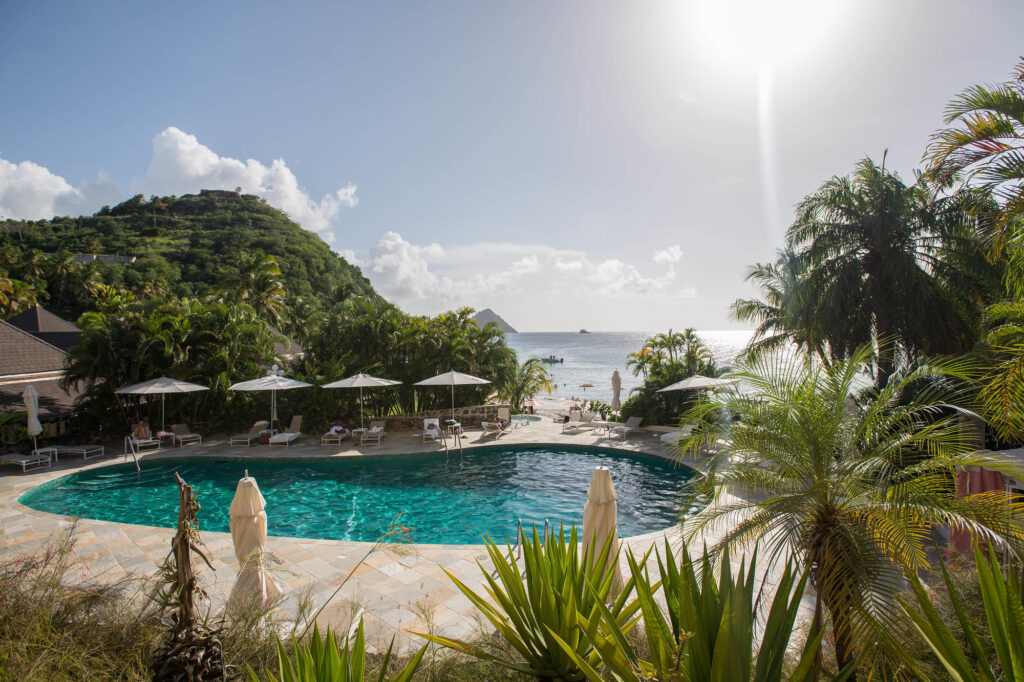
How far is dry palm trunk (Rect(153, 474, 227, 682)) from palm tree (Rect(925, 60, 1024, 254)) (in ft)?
27.5

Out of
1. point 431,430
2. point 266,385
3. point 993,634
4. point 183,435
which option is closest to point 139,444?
point 183,435

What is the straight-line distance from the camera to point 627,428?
1592 centimetres

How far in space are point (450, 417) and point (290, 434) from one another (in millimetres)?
5449

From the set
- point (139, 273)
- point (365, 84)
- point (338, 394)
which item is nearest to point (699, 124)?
point (365, 84)

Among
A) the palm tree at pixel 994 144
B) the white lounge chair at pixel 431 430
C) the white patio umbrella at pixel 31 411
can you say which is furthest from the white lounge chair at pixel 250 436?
the palm tree at pixel 994 144

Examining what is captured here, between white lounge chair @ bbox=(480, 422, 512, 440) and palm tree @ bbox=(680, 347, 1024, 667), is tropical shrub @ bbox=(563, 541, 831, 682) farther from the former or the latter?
white lounge chair @ bbox=(480, 422, 512, 440)

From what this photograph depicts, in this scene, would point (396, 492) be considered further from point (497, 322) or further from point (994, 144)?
point (994, 144)

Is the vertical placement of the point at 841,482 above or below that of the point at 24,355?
below

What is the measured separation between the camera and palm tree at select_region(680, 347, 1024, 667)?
11.9 feet

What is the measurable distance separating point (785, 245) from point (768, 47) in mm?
8473

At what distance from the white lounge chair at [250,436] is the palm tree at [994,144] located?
17.0 meters

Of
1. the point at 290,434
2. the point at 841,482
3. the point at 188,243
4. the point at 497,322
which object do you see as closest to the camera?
the point at 841,482

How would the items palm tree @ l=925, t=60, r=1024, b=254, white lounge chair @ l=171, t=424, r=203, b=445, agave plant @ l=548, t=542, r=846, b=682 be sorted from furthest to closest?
white lounge chair @ l=171, t=424, r=203, b=445 → palm tree @ l=925, t=60, r=1024, b=254 → agave plant @ l=548, t=542, r=846, b=682

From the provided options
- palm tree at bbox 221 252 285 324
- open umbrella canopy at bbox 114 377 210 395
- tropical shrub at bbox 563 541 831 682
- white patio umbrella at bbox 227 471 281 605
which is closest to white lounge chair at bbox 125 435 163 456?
open umbrella canopy at bbox 114 377 210 395
